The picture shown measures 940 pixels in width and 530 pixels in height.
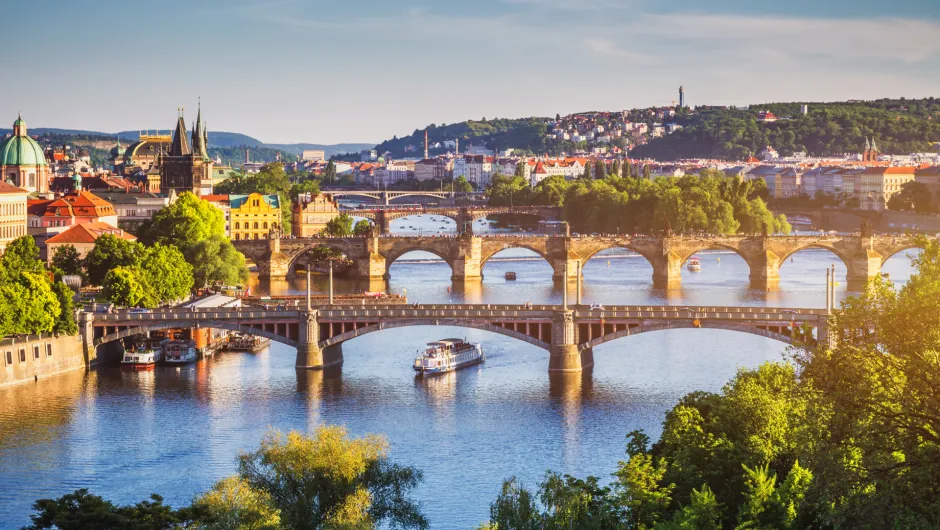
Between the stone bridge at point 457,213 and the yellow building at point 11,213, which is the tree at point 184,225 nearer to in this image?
the yellow building at point 11,213

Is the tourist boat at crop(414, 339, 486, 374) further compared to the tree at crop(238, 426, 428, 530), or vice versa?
the tourist boat at crop(414, 339, 486, 374)

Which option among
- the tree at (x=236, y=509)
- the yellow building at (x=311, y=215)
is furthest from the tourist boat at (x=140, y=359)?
the yellow building at (x=311, y=215)

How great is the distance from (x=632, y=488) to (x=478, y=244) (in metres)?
46.7

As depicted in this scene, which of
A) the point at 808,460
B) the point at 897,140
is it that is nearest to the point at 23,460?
the point at 808,460

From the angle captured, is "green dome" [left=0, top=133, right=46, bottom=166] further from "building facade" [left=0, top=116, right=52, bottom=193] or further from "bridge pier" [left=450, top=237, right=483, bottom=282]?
"bridge pier" [left=450, top=237, right=483, bottom=282]

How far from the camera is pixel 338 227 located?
264 ft

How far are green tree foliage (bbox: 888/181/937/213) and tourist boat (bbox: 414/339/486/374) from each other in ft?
202

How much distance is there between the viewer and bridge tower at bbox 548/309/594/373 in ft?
133

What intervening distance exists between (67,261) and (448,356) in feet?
61.5

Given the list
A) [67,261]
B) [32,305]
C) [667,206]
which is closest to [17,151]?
[67,261]

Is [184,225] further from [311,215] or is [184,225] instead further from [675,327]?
[675,327]

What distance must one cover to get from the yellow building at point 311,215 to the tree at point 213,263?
74.8ft

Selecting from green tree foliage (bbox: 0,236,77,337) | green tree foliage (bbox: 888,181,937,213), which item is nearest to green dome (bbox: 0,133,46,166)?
green tree foliage (bbox: 0,236,77,337)

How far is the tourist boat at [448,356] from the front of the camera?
1642 inches
